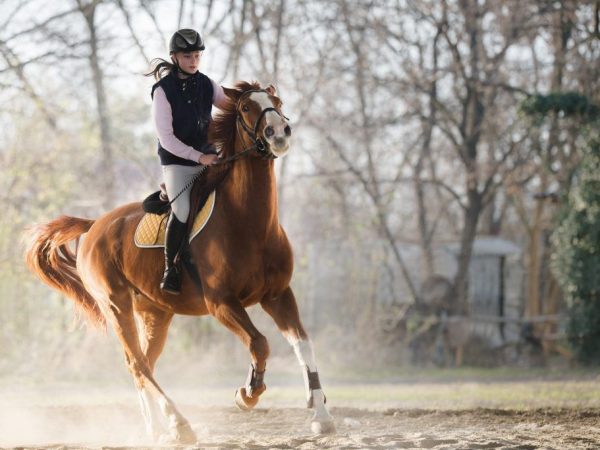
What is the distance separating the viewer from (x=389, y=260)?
67.1 ft

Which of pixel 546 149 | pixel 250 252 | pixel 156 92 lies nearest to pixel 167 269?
pixel 250 252

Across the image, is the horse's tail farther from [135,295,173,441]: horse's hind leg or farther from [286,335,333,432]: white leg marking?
[286,335,333,432]: white leg marking

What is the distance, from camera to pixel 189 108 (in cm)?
664

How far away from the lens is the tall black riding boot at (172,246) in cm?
657

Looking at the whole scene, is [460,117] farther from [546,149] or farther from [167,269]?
[167,269]

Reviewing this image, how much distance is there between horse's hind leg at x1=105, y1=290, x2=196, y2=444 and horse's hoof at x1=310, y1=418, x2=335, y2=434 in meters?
0.87

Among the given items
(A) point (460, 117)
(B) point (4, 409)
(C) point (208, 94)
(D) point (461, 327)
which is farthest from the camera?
(A) point (460, 117)

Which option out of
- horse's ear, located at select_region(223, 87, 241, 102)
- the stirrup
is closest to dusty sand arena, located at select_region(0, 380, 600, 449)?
the stirrup

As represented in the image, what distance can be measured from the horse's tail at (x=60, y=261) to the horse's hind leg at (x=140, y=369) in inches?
35.1

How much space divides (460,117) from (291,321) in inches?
569

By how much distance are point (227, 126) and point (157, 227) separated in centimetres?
98

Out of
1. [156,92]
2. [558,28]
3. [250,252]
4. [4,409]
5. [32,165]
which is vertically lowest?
[4,409]

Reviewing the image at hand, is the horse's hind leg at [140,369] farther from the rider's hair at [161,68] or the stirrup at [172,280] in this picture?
the rider's hair at [161,68]

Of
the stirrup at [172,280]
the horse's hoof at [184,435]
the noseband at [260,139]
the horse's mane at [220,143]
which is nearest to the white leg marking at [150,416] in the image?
Answer: the horse's hoof at [184,435]
